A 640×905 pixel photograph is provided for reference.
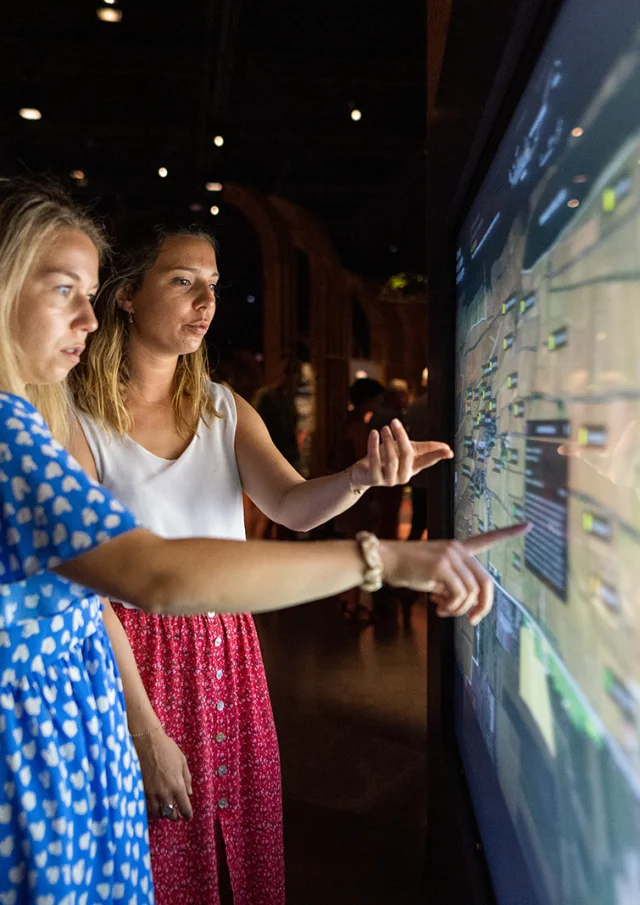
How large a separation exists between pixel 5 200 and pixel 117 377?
694 mm

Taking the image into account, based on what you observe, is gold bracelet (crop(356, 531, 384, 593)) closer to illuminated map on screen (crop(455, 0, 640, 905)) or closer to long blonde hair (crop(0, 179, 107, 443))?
illuminated map on screen (crop(455, 0, 640, 905))

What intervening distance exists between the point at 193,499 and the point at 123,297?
51cm

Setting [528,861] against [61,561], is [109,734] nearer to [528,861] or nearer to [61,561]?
[61,561]

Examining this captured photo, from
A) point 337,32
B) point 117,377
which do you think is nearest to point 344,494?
point 117,377

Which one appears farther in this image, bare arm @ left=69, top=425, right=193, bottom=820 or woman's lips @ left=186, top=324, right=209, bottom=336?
woman's lips @ left=186, top=324, right=209, bottom=336

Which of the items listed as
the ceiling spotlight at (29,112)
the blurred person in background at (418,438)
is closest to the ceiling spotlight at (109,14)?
the ceiling spotlight at (29,112)

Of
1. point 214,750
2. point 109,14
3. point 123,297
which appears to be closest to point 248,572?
point 214,750

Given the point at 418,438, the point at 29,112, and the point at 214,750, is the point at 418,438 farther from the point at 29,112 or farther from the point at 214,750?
the point at 29,112

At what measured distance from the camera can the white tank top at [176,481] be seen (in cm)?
183

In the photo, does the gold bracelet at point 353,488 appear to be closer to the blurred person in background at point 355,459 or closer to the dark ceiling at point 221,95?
the blurred person in background at point 355,459

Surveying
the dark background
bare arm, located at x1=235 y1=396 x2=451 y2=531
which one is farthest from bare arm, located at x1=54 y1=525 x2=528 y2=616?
the dark background

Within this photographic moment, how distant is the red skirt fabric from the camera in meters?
1.80

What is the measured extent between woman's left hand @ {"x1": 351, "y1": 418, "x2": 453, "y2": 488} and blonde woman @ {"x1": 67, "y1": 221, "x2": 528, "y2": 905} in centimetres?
18

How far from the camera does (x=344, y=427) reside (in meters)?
6.68
